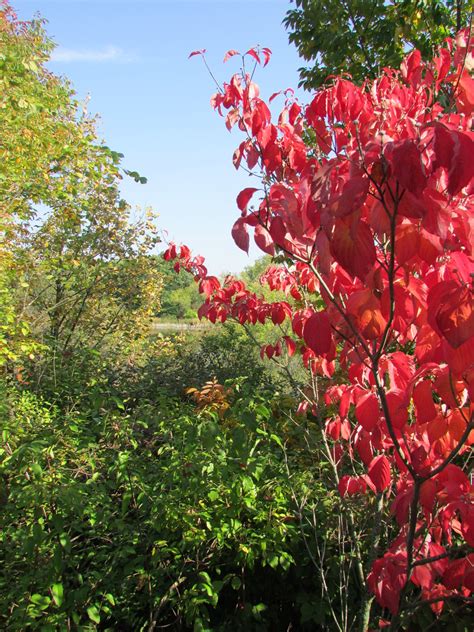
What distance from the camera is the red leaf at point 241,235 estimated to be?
3.93 ft

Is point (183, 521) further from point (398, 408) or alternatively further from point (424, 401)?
point (424, 401)

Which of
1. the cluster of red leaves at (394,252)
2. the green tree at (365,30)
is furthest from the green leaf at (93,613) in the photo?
the green tree at (365,30)

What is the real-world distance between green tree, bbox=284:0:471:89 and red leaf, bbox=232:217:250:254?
4844 millimetres

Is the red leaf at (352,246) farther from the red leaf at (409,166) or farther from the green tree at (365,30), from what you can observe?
the green tree at (365,30)

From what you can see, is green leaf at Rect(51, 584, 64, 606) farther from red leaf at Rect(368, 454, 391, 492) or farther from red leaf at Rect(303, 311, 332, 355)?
red leaf at Rect(303, 311, 332, 355)

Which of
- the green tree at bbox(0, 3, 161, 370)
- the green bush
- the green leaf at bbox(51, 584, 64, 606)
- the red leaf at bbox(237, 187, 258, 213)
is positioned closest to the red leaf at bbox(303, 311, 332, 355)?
the red leaf at bbox(237, 187, 258, 213)

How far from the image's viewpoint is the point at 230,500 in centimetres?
251

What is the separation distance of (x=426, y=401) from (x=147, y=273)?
24.2 feet

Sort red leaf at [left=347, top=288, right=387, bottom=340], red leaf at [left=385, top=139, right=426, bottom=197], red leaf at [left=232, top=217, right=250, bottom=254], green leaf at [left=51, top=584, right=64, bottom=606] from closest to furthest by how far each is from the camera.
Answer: red leaf at [left=385, top=139, right=426, bottom=197]
red leaf at [left=347, top=288, right=387, bottom=340]
red leaf at [left=232, top=217, right=250, bottom=254]
green leaf at [left=51, top=584, right=64, bottom=606]

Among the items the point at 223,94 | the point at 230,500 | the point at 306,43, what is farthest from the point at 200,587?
the point at 306,43

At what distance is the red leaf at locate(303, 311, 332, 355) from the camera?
114 centimetres

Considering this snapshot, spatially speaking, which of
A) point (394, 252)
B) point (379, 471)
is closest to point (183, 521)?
point (379, 471)

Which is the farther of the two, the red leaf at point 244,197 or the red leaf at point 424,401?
the red leaf at point 244,197

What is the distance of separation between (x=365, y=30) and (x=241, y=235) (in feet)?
18.3
